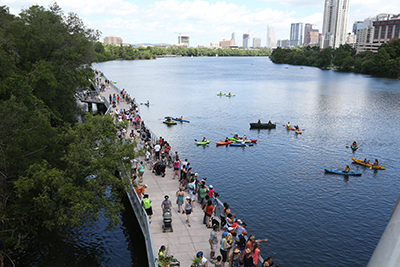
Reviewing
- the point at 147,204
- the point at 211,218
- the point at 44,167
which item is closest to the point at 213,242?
the point at 211,218

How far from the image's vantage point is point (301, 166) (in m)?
40.2

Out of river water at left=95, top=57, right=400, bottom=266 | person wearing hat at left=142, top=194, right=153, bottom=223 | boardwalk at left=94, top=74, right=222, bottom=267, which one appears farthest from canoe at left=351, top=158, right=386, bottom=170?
person wearing hat at left=142, top=194, right=153, bottom=223

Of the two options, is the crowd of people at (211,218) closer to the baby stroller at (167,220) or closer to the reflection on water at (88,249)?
the baby stroller at (167,220)

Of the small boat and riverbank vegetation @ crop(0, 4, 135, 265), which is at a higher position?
riverbank vegetation @ crop(0, 4, 135, 265)

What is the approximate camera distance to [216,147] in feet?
157

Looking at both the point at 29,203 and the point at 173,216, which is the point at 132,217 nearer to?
the point at 173,216

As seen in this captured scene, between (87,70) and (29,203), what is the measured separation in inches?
986

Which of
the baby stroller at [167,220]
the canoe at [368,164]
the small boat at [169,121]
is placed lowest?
the canoe at [368,164]

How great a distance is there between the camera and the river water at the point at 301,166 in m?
25.4

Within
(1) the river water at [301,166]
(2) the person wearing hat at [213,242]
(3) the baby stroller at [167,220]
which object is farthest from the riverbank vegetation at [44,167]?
(1) the river water at [301,166]

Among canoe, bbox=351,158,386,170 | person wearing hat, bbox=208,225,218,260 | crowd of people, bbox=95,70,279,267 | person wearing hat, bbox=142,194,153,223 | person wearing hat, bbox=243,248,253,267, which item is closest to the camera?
person wearing hat, bbox=243,248,253,267

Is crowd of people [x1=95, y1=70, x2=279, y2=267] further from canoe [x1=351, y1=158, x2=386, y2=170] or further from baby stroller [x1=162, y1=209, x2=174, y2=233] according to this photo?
canoe [x1=351, y1=158, x2=386, y2=170]

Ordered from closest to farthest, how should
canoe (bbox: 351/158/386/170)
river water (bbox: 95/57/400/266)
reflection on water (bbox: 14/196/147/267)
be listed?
reflection on water (bbox: 14/196/147/267) < river water (bbox: 95/57/400/266) < canoe (bbox: 351/158/386/170)

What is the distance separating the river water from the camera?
1001 inches
